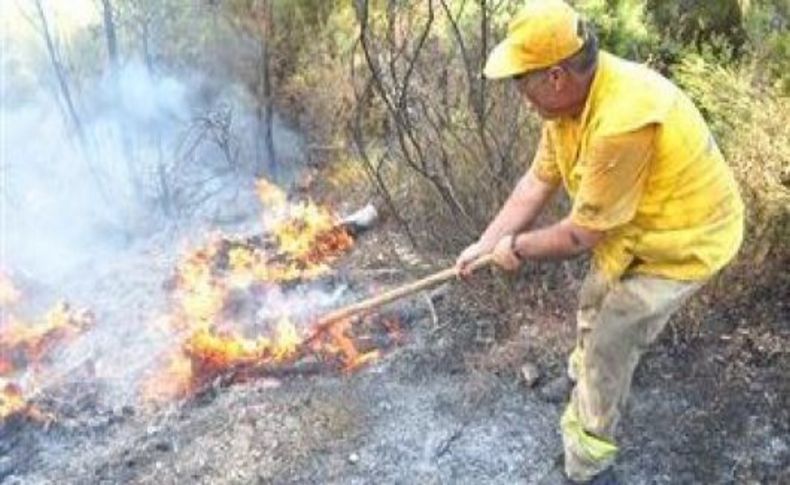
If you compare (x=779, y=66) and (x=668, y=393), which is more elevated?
(x=779, y=66)

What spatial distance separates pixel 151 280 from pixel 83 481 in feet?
7.90

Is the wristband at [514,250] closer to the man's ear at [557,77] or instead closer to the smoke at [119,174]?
the man's ear at [557,77]

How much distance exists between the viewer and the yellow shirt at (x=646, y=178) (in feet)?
11.1

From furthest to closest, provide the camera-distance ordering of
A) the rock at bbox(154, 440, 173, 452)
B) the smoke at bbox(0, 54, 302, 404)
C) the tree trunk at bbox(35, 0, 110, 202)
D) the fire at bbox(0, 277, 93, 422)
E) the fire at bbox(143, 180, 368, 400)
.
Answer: the tree trunk at bbox(35, 0, 110, 202) < the smoke at bbox(0, 54, 302, 404) < the fire at bbox(0, 277, 93, 422) < the fire at bbox(143, 180, 368, 400) < the rock at bbox(154, 440, 173, 452)

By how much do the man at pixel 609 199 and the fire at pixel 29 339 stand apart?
3046 millimetres

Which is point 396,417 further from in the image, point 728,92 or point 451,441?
point 728,92

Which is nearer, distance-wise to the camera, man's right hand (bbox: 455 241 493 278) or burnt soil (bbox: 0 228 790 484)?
man's right hand (bbox: 455 241 493 278)

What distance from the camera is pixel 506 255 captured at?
12.7ft

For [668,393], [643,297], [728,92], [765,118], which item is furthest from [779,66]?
[643,297]

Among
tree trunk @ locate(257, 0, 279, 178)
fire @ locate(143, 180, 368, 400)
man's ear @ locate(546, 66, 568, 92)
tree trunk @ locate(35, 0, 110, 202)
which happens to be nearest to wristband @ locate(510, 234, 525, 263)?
man's ear @ locate(546, 66, 568, 92)

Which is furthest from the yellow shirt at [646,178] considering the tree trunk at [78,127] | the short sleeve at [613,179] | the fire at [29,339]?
the tree trunk at [78,127]

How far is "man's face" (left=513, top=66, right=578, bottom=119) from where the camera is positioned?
3395 mm

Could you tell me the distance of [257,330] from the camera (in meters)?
5.93

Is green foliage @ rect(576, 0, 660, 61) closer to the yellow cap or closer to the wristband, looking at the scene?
the wristband
